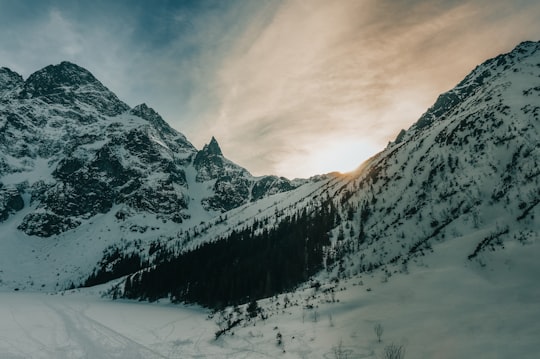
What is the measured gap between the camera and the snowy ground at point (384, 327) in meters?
12.5

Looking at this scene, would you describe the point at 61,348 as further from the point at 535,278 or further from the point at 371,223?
the point at 371,223

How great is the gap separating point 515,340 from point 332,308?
36.7ft

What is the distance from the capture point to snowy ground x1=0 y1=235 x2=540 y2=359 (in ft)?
41.0

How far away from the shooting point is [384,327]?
50.9 ft

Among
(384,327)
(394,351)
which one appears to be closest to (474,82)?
(384,327)

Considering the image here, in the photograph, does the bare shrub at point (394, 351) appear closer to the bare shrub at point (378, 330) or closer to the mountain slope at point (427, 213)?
the bare shrub at point (378, 330)

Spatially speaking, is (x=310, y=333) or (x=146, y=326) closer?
(x=310, y=333)

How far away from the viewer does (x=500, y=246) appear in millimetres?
20250

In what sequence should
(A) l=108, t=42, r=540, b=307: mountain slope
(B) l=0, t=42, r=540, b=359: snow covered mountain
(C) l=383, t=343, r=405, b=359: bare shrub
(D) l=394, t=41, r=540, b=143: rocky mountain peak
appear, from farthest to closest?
(D) l=394, t=41, r=540, b=143: rocky mountain peak < (A) l=108, t=42, r=540, b=307: mountain slope < (B) l=0, t=42, r=540, b=359: snow covered mountain < (C) l=383, t=343, r=405, b=359: bare shrub

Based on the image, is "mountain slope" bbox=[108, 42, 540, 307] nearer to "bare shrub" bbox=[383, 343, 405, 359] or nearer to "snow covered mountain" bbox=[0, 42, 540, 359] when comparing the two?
"snow covered mountain" bbox=[0, 42, 540, 359]

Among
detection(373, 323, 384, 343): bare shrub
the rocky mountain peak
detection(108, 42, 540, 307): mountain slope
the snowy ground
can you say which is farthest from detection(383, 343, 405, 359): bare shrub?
the rocky mountain peak

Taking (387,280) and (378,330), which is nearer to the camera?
(378,330)

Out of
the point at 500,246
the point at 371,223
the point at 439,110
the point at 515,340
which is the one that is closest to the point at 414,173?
the point at 371,223

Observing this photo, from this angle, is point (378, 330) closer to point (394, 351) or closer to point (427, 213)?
point (394, 351)
